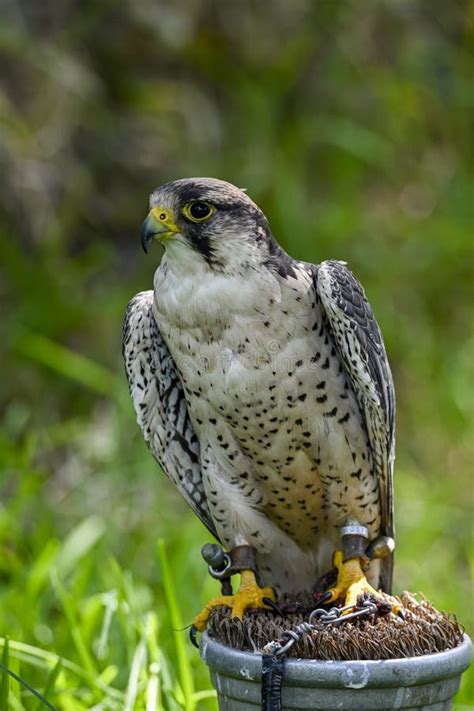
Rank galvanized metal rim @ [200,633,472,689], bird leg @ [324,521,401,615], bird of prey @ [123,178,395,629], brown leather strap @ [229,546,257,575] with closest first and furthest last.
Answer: galvanized metal rim @ [200,633,472,689]
bird leg @ [324,521,401,615]
bird of prey @ [123,178,395,629]
brown leather strap @ [229,546,257,575]

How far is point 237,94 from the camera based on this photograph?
7523 mm

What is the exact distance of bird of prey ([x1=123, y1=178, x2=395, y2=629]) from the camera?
2.87m

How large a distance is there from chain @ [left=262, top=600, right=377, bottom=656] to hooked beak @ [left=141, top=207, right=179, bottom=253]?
1.06m

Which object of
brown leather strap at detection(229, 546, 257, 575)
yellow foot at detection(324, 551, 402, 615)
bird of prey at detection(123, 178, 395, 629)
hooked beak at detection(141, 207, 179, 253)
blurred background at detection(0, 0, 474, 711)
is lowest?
yellow foot at detection(324, 551, 402, 615)

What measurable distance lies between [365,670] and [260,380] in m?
0.86

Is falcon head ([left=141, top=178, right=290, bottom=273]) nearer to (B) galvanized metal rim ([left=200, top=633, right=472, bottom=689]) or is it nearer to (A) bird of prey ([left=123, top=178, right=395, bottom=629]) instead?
(A) bird of prey ([left=123, top=178, right=395, bottom=629])

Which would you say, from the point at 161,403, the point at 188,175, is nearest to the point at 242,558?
the point at 161,403

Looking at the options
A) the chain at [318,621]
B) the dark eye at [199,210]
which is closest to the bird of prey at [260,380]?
the dark eye at [199,210]

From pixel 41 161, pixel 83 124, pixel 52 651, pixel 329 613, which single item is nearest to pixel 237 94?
pixel 83 124

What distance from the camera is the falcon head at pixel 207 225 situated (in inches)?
111

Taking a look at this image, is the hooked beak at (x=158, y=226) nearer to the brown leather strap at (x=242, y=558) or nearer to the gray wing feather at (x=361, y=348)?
the gray wing feather at (x=361, y=348)

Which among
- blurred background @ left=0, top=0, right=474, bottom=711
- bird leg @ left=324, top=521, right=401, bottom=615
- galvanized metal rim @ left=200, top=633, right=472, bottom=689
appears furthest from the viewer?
blurred background @ left=0, top=0, right=474, bottom=711

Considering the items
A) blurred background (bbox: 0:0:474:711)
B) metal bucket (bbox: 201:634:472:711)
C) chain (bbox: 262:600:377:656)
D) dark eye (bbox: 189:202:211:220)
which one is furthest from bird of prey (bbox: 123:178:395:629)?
blurred background (bbox: 0:0:474:711)

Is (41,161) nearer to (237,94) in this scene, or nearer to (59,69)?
(59,69)
